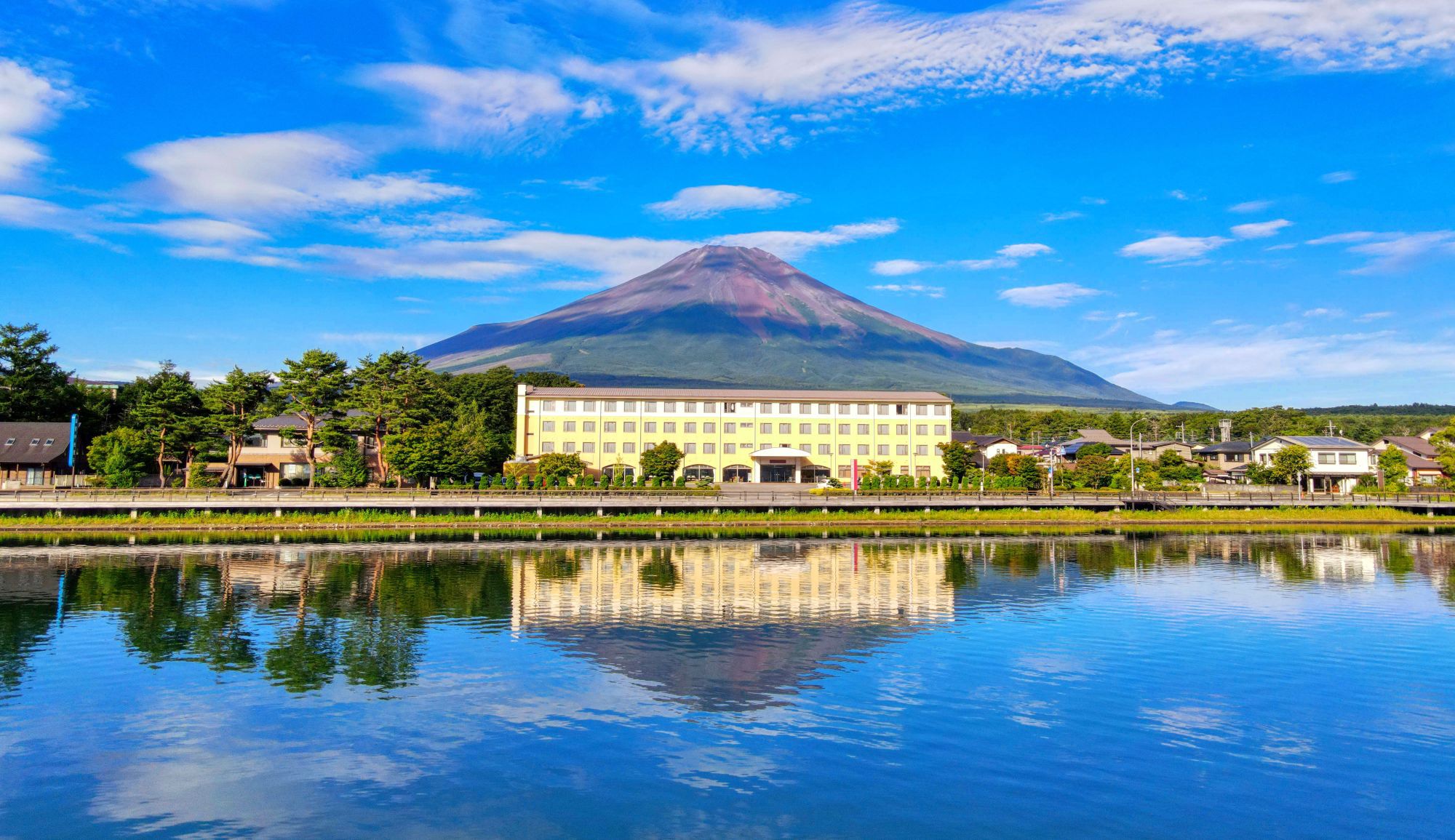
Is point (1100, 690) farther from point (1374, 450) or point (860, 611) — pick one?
point (1374, 450)

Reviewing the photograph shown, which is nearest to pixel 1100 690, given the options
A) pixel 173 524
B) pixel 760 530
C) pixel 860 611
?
pixel 860 611

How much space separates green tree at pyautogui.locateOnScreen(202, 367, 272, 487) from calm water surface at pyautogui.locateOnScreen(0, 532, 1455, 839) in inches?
1023

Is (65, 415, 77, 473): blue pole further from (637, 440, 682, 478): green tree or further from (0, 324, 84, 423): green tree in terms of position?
(637, 440, 682, 478): green tree

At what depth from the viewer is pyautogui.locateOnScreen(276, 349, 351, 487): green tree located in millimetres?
54000

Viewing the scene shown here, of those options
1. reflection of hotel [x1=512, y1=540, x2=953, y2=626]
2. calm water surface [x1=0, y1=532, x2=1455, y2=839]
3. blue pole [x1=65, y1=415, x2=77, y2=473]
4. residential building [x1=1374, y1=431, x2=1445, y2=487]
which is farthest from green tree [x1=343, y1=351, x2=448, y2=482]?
residential building [x1=1374, y1=431, x2=1445, y2=487]

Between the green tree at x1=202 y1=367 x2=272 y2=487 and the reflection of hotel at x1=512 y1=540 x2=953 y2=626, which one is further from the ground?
the green tree at x1=202 y1=367 x2=272 y2=487

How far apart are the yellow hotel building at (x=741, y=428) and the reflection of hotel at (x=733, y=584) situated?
93.7 ft

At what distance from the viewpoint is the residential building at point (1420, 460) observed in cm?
7575

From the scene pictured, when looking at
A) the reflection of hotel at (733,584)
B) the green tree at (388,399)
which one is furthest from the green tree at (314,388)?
the reflection of hotel at (733,584)

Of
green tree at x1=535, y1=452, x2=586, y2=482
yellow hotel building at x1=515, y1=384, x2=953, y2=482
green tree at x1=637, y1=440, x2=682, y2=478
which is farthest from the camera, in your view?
yellow hotel building at x1=515, y1=384, x2=953, y2=482

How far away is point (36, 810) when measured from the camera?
11039mm

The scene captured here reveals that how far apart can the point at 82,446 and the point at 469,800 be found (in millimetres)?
63813

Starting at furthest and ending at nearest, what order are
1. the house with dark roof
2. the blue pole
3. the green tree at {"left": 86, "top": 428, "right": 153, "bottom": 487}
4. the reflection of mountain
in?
the house with dark roof → the blue pole → the green tree at {"left": 86, "top": 428, "right": 153, "bottom": 487} → the reflection of mountain

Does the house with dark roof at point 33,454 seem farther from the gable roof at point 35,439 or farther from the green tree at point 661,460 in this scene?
the green tree at point 661,460
